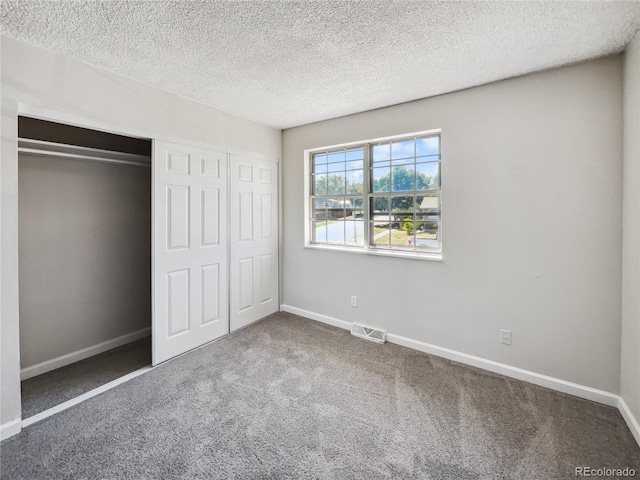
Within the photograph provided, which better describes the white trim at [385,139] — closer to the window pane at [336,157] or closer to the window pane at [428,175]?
the window pane at [336,157]

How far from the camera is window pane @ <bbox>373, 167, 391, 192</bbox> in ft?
10.5

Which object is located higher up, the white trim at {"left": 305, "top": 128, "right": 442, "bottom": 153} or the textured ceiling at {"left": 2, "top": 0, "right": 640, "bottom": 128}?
the textured ceiling at {"left": 2, "top": 0, "right": 640, "bottom": 128}

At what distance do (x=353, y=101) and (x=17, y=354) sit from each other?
3.28 metres

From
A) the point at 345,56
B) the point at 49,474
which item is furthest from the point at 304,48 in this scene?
the point at 49,474

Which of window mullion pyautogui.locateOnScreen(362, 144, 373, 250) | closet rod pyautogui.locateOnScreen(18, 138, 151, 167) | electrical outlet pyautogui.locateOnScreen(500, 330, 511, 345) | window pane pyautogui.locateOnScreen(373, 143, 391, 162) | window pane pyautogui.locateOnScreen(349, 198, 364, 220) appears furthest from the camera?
window pane pyautogui.locateOnScreen(349, 198, 364, 220)

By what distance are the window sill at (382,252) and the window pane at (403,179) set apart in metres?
0.67

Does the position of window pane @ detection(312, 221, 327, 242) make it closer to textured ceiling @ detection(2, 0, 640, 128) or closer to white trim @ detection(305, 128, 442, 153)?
white trim @ detection(305, 128, 442, 153)

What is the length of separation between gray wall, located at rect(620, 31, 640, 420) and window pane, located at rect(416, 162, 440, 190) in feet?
4.23

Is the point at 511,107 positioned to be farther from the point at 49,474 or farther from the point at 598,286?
the point at 49,474

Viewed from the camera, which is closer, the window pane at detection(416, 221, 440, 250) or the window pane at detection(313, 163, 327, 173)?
the window pane at detection(416, 221, 440, 250)

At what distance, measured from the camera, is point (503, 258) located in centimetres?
245

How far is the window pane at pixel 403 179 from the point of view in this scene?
3.01 metres

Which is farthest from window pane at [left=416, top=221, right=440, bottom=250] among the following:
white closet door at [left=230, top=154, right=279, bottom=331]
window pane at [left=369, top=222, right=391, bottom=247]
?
white closet door at [left=230, top=154, right=279, bottom=331]
